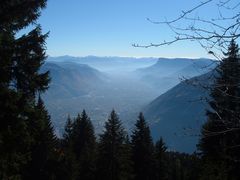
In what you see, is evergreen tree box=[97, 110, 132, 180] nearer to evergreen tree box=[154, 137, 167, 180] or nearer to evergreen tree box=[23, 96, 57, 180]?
evergreen tree box=[23, 96, 57, 180]

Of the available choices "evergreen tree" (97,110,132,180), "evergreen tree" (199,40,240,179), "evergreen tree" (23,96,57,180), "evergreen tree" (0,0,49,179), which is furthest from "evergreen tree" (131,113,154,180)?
"evergreen tree" (0,0,49,179)

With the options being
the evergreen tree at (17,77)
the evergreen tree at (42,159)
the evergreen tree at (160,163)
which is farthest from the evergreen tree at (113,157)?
the evergreen tree at (17,77)

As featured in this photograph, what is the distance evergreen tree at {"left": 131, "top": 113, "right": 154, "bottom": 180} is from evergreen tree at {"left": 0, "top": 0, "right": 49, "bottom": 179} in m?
23.4

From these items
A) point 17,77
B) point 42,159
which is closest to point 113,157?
point 42,159

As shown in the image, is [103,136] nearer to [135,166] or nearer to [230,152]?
[135,166]

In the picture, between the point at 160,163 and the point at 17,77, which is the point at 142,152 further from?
the point at 17,77

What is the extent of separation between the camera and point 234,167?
808 inches

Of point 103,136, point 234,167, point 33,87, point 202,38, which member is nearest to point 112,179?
point 103,136

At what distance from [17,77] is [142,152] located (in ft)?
80.9

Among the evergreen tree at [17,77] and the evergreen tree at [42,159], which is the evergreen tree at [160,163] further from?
the evergreen tree at [17,77]

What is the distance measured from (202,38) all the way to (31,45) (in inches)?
457

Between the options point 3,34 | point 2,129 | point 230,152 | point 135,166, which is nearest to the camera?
point 3,34

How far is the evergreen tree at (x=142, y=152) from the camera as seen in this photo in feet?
121

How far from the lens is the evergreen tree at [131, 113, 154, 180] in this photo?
3697 centimetres
